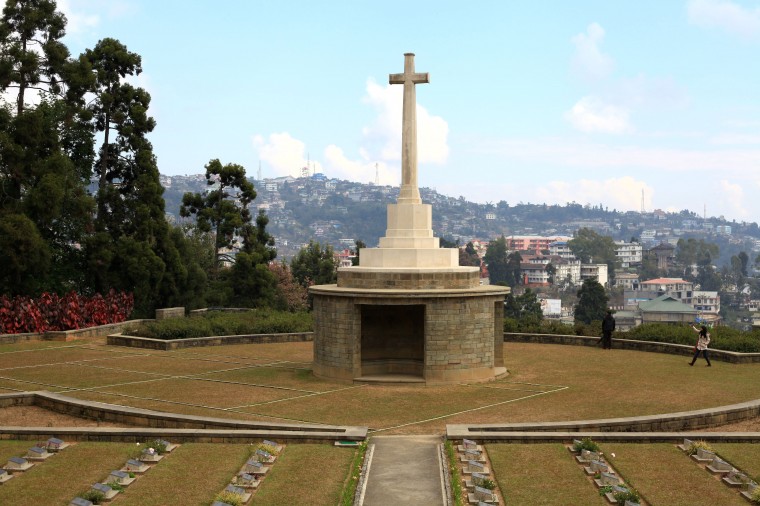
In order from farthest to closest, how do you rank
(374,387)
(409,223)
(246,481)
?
(409,223)
(374,387)
(246,481)

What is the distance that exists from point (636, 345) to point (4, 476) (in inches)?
836

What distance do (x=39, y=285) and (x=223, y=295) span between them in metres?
9.82

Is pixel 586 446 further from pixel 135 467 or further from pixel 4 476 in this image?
pixel 4 476

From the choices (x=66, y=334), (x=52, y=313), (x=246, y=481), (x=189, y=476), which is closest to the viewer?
(x=246, y=481)

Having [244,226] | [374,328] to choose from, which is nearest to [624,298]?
[244,226]

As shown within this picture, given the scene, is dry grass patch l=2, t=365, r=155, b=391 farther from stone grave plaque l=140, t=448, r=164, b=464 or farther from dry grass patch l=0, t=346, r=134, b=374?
stone grave plaque l=140, t=448, r=164, b=464

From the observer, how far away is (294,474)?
13.2m

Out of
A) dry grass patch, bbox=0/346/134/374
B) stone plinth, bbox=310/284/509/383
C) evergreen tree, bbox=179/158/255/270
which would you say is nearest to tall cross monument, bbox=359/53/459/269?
stone plinth, bbox=310/284/509/383

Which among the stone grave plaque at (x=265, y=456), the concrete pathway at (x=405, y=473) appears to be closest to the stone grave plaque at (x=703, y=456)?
the concrete pathway at (x=405, y=473)

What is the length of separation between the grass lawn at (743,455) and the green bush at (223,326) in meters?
20.1

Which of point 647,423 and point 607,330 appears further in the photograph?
point 607,330

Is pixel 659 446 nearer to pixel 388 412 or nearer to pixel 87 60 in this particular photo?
pixel 388 412

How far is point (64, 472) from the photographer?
1331cm

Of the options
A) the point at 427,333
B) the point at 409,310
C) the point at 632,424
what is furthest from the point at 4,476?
the point at 409,310
